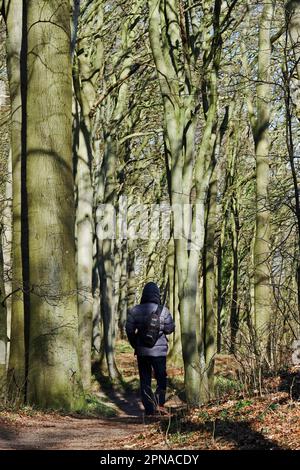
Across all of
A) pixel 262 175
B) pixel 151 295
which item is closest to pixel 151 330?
pixel 151 295

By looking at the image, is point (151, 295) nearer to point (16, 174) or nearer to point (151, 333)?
point (151, 333)

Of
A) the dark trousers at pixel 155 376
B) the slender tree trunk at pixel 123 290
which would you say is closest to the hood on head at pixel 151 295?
the dark trousers at pixel 155 376

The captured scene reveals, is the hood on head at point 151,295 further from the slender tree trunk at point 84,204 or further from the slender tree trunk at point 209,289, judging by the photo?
the slender tree trunk at point 209,289

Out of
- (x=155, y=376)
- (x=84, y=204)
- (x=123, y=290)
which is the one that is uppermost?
(x=84, y=204)

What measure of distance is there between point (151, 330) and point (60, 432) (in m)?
2.95

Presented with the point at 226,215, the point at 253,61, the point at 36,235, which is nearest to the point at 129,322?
the point at 36,235

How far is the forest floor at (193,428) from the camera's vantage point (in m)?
6.66

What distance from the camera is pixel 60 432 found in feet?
29.3

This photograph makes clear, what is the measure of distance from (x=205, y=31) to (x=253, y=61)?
20.3 ft

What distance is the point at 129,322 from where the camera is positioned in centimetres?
1184

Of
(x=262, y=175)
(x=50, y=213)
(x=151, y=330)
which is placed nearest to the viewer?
(x=50, y=213)

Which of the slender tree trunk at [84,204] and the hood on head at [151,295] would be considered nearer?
the hood on head at [151,295]

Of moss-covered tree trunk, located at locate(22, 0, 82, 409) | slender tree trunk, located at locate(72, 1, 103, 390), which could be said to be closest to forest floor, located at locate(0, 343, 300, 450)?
moss-covered tree trunk, located at locate(22, 0, 82, 409)
